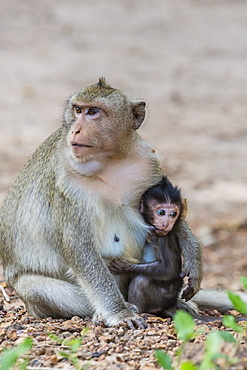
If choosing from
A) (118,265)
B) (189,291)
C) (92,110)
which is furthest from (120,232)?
(92,110)

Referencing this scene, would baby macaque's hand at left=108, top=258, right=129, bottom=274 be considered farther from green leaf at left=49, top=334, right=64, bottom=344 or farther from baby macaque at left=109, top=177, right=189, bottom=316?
green leaf at left=49, top=334, right=64, bottom=344

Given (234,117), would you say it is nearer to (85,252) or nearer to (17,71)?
(17,71)

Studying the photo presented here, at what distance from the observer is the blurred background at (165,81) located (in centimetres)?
1240

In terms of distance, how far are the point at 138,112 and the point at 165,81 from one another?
39.9 ft

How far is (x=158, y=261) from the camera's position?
21.7ft

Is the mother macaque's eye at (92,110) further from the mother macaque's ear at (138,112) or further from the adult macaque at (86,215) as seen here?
the mother macaque's ear at (138,112)

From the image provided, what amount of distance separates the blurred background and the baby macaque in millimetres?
2953

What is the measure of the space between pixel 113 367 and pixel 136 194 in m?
2.00

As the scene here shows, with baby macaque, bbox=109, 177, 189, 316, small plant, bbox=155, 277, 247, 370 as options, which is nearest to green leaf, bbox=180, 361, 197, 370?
small plant, bbox=155, 277, 247, 370

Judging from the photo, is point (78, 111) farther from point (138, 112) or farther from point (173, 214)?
point (173, 214)

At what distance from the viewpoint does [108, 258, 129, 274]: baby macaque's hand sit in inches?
258

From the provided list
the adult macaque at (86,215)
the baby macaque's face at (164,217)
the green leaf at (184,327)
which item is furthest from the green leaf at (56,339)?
the baby macaque's face at (164,217)

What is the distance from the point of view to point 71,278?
6.63 m

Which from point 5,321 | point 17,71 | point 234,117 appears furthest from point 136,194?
point 17,71
